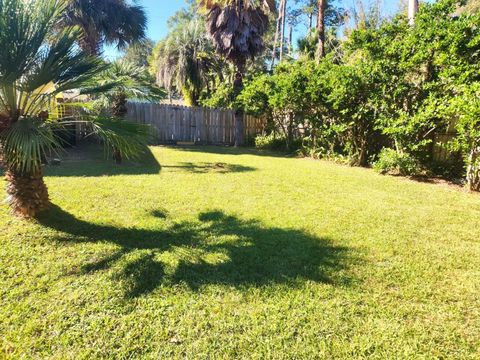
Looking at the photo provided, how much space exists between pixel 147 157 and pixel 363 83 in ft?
21.5

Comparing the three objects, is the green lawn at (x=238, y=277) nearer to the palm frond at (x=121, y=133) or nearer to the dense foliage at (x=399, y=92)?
the palm frond at (x=121, y=133)

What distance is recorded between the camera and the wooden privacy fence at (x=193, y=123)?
13188mm

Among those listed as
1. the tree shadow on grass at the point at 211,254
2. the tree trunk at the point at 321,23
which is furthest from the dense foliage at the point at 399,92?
the tree shadow on grass at the point at 211,254

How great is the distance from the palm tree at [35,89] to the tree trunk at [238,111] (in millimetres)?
10144

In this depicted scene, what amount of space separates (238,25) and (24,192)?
35.2 feet

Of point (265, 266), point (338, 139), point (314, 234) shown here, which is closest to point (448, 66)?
point (338, 139)

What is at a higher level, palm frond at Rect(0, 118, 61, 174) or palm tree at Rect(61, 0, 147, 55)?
palm tree at Rect(61, 0, 147, 55)

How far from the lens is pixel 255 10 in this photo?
1190 cm

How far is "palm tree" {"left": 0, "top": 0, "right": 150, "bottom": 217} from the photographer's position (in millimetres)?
2688

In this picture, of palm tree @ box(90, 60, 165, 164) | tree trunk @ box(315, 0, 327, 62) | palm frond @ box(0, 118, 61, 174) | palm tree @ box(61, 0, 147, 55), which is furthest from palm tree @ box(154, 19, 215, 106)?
palm frond @ box(0, 118, 61, 174)

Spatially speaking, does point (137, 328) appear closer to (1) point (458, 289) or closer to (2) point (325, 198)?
(1) point (458, 289)

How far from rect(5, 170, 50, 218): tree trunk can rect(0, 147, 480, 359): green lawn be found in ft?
0.49

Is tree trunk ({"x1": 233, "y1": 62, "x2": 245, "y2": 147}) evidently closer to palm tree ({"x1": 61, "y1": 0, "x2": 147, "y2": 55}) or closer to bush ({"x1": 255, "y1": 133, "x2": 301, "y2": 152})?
bush ({"x1": 255, "y1": 133, "x2": 301, "y2": 152})

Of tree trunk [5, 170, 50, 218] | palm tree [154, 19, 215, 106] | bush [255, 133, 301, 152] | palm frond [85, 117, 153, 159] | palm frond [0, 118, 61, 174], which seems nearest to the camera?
palm frond [0, 118, 61, 174]
